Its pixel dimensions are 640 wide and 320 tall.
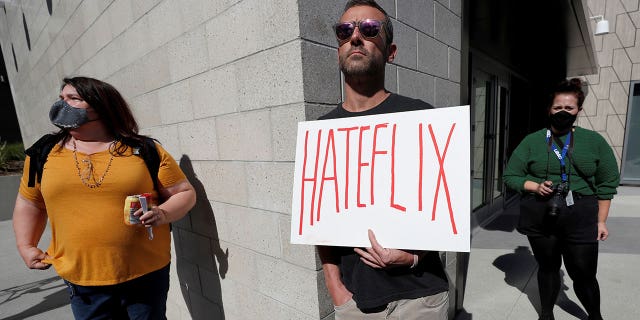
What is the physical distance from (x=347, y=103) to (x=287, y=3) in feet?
2.03

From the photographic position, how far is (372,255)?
45.8 inches

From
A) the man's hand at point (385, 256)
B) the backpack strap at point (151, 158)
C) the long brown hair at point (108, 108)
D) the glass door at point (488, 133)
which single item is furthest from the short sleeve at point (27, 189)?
the glass door at point (488, 133)

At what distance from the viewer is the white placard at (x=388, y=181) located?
1044 millimetres

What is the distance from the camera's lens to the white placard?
1.04 meters

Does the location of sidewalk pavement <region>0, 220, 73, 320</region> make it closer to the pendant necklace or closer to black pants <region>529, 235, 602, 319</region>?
the pendant necklace

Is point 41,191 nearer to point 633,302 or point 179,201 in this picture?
point 179,201

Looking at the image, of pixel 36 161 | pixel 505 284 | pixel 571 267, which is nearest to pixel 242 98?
pixel 36 161

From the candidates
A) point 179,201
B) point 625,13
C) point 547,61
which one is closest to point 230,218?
point 179,201

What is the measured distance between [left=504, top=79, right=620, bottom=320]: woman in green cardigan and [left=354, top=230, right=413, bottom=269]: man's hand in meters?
1.65

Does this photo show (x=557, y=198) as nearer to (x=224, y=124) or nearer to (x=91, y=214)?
(x=224, y=124)

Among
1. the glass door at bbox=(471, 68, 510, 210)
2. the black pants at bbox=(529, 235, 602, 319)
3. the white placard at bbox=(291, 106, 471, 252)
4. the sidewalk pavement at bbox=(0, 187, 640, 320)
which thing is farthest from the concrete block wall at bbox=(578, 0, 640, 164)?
the white placard at bbox=(291, 106, 471, 252)

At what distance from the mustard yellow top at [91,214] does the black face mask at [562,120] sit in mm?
2780

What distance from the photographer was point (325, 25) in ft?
5.36

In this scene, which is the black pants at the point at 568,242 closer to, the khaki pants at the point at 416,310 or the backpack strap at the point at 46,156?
the khaki pants at the point at 416,310
